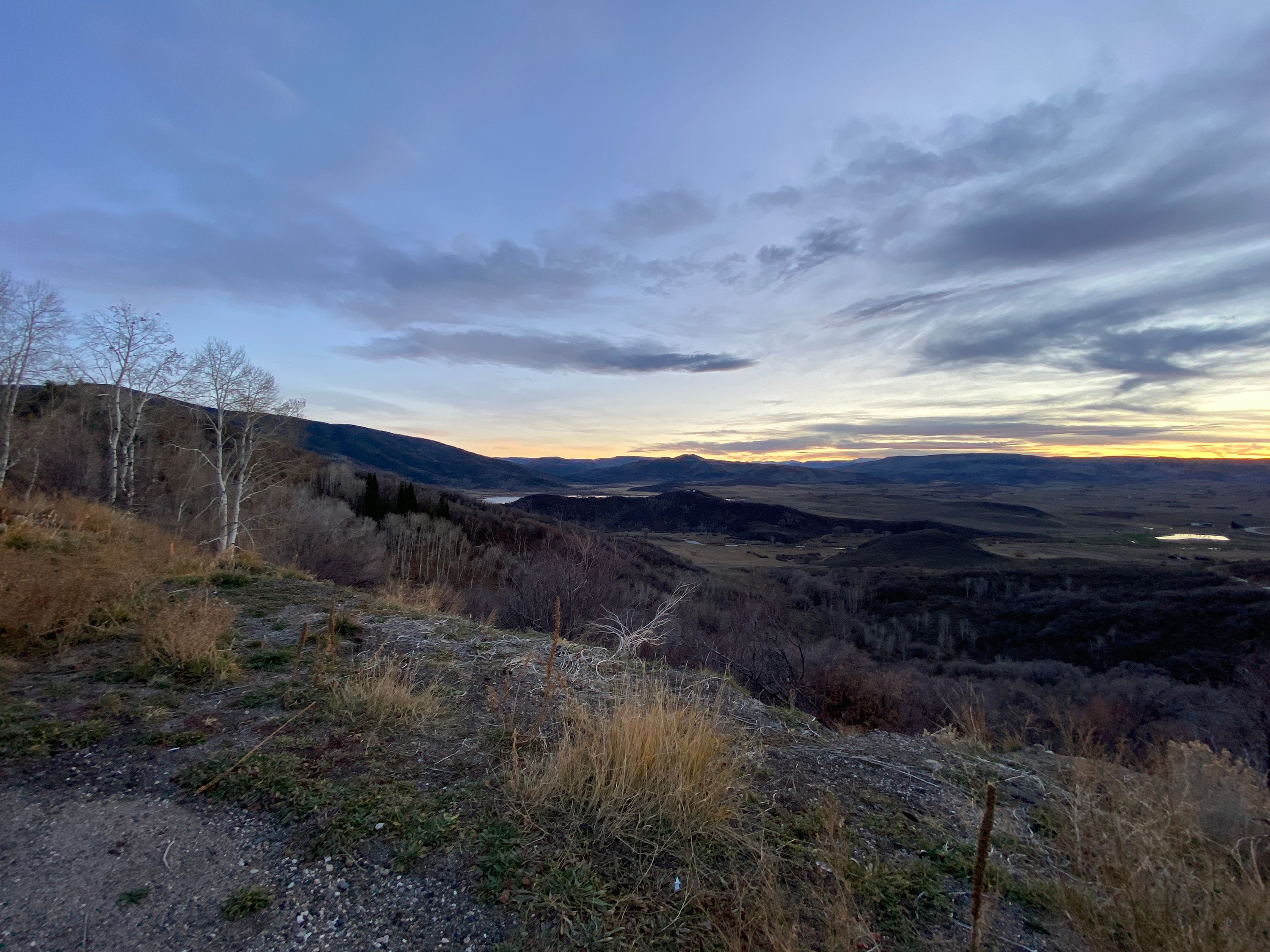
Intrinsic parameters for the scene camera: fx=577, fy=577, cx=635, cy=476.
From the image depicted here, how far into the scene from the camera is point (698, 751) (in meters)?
3.40

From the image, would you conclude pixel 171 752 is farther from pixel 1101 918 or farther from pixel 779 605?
pixel 779 605

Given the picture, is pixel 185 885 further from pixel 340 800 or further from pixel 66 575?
pixel 66 575

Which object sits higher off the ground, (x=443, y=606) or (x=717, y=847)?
(x=717, y=847)

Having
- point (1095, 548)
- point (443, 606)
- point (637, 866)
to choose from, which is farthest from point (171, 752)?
point (1095, 548)

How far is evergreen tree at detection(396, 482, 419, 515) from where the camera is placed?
49500 millimetres

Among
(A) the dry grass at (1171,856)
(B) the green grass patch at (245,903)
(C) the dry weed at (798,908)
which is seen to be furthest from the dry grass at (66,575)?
(A) the dry grass at (1171,856)

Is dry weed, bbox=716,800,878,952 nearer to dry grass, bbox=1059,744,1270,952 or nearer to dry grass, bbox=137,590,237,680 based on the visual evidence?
dry grass, bbox=1059,744,1270,952

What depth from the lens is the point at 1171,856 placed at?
274 cm

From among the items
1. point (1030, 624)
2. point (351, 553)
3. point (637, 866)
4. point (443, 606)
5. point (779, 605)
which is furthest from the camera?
point (779, 605)

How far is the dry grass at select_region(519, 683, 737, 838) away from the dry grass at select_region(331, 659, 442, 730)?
129 cm

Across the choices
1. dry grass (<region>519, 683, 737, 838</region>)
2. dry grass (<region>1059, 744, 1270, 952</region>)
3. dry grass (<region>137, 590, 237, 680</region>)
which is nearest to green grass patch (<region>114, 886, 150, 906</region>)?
dry grass (<region>519, 683, 737, 838</region>)

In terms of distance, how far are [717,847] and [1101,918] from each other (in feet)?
5.71

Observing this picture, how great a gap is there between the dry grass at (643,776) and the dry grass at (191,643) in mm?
3283

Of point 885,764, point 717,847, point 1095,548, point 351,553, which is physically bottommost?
point 1095,548
